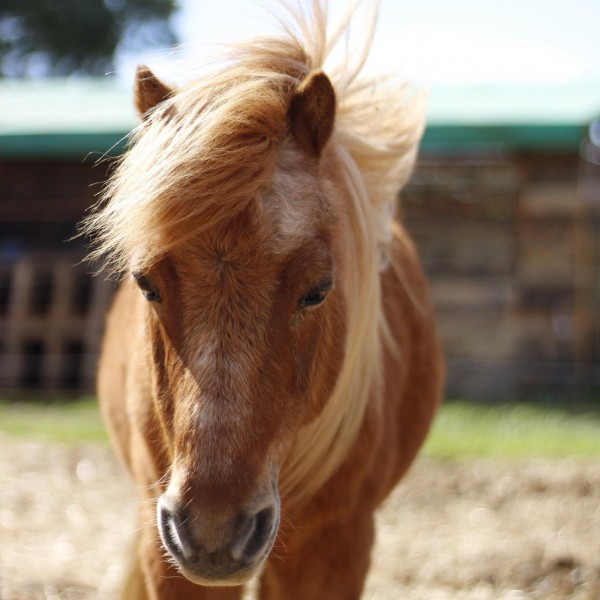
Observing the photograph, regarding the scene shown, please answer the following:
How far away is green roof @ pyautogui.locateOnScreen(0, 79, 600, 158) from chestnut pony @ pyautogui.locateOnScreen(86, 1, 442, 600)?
18.5 feet

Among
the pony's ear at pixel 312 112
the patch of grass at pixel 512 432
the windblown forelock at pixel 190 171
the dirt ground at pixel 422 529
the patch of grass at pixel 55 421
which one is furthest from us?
the patch of grass at pixel 55 421

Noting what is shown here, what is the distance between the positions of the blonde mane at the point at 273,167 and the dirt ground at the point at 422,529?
1882 millimetres

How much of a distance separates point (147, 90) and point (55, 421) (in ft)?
20.4

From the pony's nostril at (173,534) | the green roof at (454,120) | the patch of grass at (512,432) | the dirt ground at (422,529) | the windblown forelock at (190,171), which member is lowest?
the patch of grass at (512,432)

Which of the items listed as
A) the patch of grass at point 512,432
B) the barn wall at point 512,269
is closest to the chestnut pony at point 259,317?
the patch of grass at point 512,432

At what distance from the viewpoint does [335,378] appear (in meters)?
2.33

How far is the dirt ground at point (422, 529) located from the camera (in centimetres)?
415

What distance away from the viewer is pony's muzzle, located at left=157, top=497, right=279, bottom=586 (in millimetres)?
1745

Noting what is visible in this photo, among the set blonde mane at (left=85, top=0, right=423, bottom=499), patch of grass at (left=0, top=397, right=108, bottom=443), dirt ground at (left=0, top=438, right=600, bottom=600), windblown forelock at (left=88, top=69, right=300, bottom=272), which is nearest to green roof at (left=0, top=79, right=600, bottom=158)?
patch of grass at (left=0, top=397, right=108, bottom=443)

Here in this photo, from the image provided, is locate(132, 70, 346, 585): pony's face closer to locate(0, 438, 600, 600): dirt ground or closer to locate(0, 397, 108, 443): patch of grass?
locate(0, 438, 600, 600): dirt ground

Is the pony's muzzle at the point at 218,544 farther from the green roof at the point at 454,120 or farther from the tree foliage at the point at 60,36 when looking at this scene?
the tree foliage at the point at 60,36

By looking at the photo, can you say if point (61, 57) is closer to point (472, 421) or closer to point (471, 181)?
point (471, 181)

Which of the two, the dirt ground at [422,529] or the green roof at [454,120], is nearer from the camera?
the dirt ground at [422,529]

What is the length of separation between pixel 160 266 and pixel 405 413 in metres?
1.73
